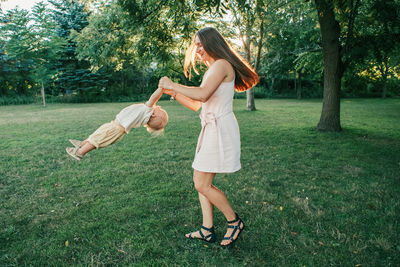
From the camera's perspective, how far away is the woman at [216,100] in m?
2.54

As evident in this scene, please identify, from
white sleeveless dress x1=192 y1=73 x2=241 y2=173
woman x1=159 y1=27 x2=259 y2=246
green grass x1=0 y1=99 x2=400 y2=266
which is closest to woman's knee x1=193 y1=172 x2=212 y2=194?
woman x1=159 y1=27 x2=259 y2=246

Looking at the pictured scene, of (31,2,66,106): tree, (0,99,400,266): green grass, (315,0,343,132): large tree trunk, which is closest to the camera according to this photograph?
(0,99,400,266): green grass

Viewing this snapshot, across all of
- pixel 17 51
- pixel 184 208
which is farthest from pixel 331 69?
pixel 17 51

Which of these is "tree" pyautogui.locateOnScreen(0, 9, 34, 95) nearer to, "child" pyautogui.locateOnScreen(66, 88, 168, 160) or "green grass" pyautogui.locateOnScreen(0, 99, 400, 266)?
Result: "green grass" pyautogui.locateOnScreen(0, 99, 400, 266)

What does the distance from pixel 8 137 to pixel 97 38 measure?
16.3 ft

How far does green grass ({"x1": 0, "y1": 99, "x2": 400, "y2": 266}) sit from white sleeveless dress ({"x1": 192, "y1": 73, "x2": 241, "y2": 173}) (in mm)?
1035

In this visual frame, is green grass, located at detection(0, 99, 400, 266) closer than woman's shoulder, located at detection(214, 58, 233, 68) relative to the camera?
No

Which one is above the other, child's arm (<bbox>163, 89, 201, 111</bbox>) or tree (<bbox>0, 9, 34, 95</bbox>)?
tree (<bbox>0, 9, 34, 95</bbox>)

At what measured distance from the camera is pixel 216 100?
2.68 meters

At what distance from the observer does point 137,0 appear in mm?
8008

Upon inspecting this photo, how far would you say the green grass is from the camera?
119 inches

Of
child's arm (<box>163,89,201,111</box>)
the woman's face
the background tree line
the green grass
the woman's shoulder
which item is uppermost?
the background tree line

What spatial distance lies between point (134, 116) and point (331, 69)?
9465mm

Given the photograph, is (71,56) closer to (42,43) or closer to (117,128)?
(42,43)
